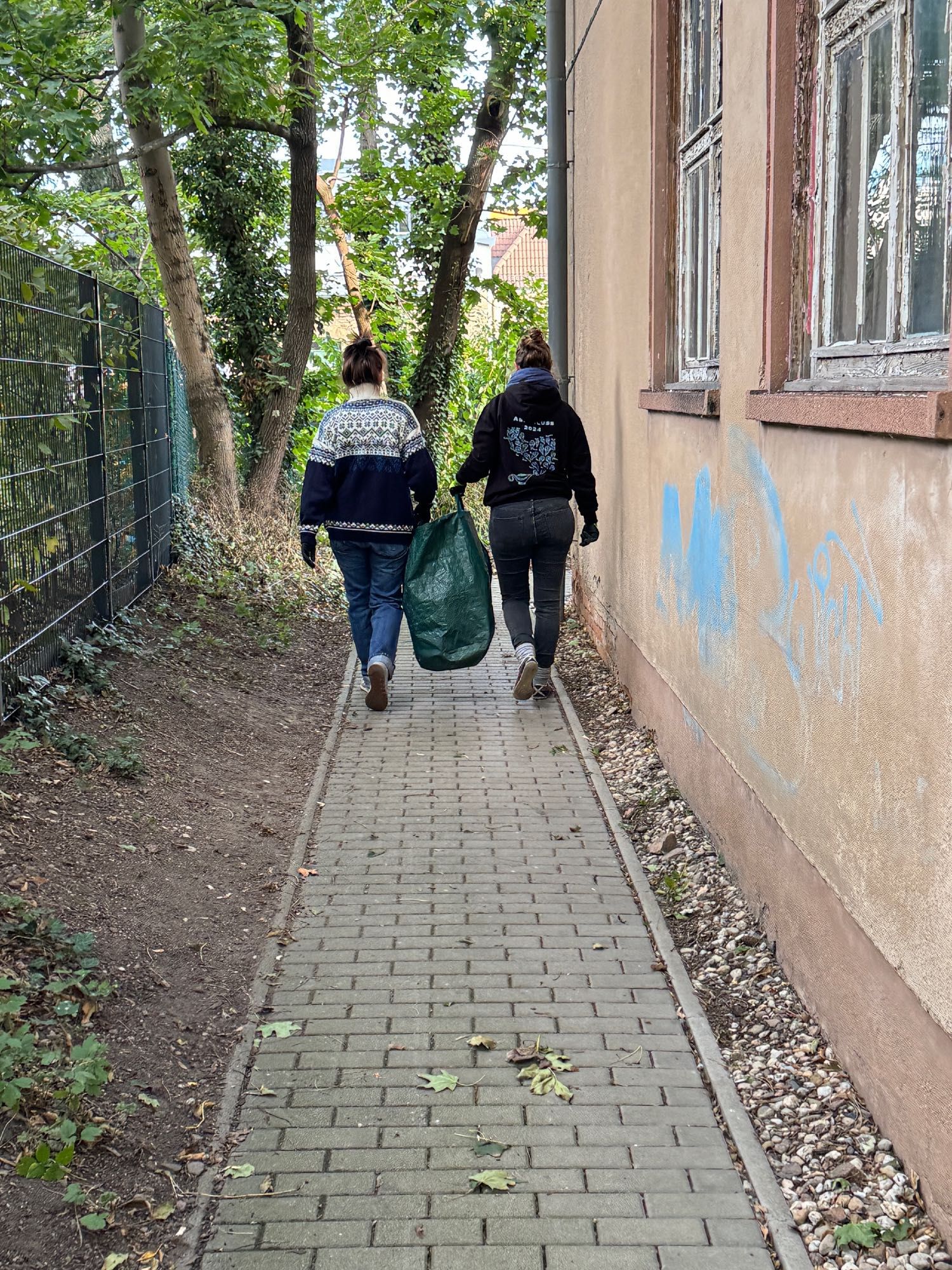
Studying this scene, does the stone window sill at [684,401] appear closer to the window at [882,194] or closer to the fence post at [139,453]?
the window at [882,194]

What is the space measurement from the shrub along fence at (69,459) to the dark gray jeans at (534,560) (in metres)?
2.50

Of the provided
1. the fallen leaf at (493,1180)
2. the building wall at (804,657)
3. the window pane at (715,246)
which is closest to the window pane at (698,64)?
the window pane at (715,246)

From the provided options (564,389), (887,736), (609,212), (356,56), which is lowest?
(887,736)

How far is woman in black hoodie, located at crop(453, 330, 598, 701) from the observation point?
798 cm

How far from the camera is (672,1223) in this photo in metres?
3.05

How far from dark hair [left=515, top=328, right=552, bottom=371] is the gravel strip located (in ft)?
9.96

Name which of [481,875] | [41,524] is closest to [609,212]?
[41,524]

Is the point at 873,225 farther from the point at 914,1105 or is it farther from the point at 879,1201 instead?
the point at 879,1201

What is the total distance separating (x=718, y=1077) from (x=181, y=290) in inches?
397

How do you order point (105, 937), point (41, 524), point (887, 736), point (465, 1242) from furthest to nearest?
point (41, 524), point (105, 937), point (887, 736), point (465, 1242)

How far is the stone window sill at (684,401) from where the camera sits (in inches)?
210

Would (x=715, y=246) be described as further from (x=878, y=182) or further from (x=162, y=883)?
(x=162, y=883)

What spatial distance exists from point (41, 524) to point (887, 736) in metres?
4.69

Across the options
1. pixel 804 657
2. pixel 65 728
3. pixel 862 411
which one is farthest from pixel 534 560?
pixel 862 411
